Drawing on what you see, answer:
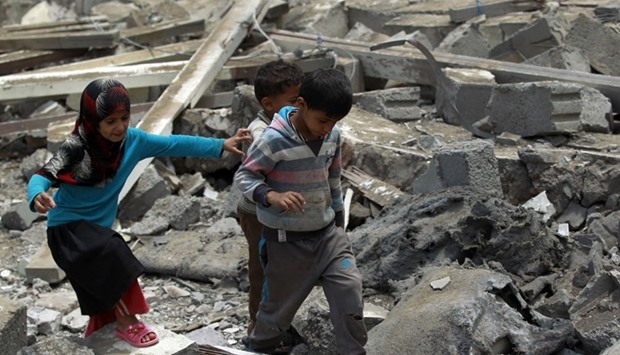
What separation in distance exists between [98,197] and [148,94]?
4.96 meters

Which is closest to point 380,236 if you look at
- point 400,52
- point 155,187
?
point 155,187

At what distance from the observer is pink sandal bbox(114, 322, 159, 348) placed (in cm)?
402

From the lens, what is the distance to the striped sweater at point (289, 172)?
12.9 feet

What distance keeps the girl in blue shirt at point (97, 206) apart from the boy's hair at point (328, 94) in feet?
2.44

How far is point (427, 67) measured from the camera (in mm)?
7691

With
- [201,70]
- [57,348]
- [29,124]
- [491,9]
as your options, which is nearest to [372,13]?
[491,9]

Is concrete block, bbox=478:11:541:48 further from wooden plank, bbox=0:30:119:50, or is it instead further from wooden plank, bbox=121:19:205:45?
wooden plank, bbox=0:30:119:50

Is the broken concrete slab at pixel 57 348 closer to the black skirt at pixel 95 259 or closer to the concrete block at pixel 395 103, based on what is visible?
the black skirt at pixel 95 259

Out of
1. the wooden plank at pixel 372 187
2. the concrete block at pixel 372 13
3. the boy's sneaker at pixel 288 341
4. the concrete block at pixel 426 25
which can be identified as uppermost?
the boy's sneaker at pixel 288 341

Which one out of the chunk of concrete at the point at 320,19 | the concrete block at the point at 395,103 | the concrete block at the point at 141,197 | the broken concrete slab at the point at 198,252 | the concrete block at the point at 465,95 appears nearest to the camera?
the broken concrete slab at the point at 198,252

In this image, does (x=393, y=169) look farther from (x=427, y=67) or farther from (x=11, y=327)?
(x=11, y=327)

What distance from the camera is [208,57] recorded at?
866cm

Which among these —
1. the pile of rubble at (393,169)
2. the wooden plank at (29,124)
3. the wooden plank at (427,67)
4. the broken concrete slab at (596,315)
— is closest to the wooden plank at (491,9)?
the pile of rubble at (393,169)

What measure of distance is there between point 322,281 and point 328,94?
85 centimetres
